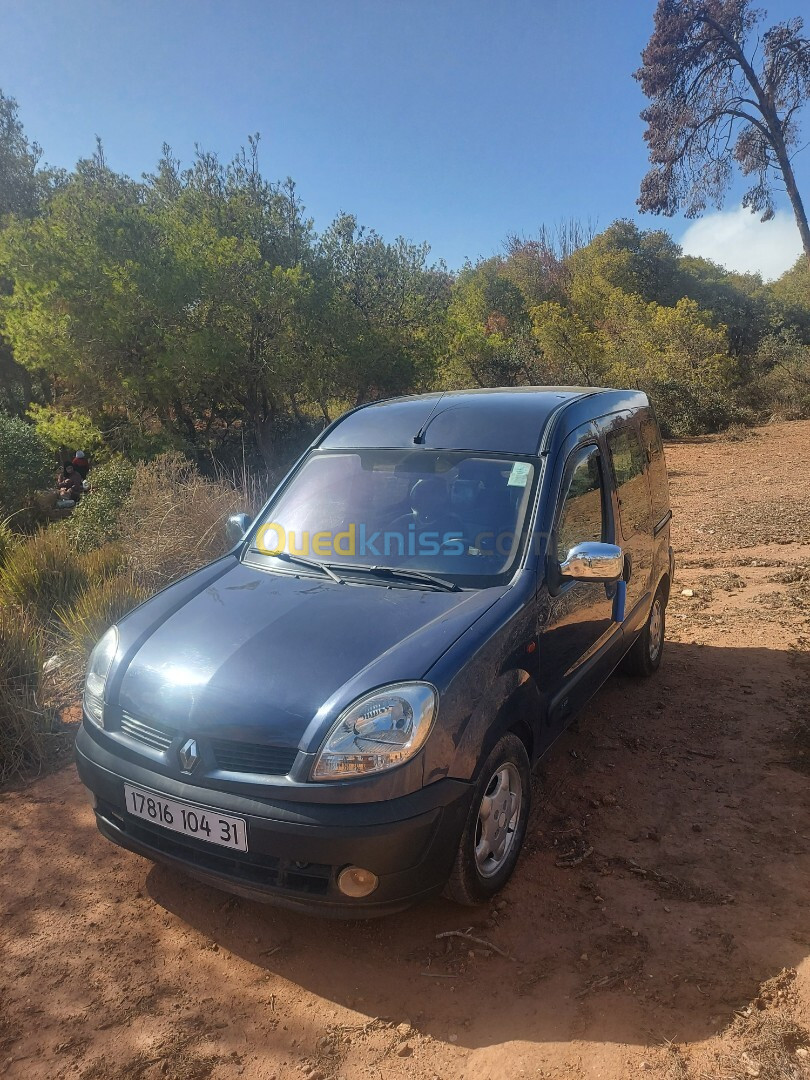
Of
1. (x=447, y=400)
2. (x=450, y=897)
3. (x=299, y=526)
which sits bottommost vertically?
(x=450, y=897)

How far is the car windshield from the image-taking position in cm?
319

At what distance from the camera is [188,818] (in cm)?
241

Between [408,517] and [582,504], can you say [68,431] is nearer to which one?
[408,517]

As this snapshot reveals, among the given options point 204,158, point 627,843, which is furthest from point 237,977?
point 204,158

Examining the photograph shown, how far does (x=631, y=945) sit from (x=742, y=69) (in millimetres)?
21973

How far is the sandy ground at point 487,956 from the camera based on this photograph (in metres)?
2.20

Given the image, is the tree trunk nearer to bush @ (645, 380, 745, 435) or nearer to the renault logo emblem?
bush @ (645, 380, 745, 435)

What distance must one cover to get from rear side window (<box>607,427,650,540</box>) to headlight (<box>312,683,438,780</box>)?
7.21 ft

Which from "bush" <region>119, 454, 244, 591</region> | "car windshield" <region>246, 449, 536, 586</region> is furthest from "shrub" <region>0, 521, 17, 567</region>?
"car windshield" <region>246, 449, 536, 586</region>

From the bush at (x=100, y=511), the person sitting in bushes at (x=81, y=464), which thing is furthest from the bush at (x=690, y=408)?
the bush at (x=100, y=511)

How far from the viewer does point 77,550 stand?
317 inches

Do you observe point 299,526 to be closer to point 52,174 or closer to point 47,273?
point 47,273

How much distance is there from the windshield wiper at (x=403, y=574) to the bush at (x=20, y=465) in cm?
1083

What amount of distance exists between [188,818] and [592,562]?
1851 mm
